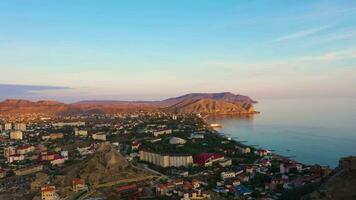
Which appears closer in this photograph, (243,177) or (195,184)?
(195,184)

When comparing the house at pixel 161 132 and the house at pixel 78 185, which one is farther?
the house at pixel 161 132

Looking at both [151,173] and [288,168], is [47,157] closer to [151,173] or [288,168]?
[151,173]

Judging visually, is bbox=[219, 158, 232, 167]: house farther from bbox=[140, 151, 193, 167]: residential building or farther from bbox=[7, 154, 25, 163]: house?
bbox=[7, 154, 25, 163]: house

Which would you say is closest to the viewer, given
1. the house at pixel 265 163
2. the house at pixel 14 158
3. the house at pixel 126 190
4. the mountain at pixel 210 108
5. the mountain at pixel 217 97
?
the house at pixel 126 190

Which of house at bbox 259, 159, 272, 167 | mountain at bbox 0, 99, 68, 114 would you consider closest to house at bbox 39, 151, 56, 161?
house at bbox 259, 159, 272, 167

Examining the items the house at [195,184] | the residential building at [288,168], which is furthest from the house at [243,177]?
the house at [195,184]

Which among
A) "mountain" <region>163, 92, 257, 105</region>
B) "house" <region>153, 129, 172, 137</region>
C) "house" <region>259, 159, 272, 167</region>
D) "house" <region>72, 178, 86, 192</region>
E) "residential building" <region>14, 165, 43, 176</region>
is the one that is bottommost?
"residential building" <region>14, 165, 43, 176</region>

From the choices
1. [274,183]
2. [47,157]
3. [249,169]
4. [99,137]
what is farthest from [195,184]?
[99,137]

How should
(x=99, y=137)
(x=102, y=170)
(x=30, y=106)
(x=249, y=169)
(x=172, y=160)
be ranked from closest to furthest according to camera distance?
(x=102, y=170)
(x=249, y=169)
(x=172, y=160)
(x=99, y=137)
(x=30, y=106)

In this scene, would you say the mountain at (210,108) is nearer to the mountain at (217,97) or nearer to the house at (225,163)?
the mountain at (217,97)

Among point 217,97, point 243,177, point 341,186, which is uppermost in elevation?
point 217,97

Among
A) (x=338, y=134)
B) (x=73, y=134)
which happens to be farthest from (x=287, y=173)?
(x=73, y=134)
